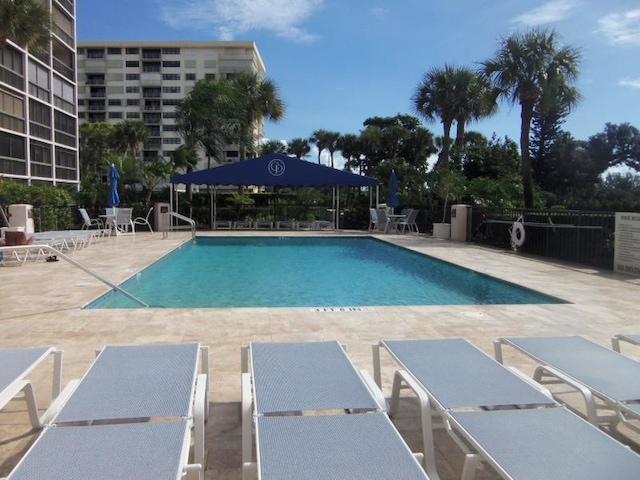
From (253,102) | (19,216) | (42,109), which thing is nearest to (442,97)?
(253,102)

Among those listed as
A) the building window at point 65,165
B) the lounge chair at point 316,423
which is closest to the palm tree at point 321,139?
the building window at point 65,165

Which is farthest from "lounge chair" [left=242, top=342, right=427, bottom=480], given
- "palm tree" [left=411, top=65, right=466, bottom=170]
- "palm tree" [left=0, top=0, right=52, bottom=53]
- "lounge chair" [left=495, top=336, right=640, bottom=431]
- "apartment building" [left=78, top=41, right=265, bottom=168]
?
"apartment building" [left=78, top=41, right=265, bottom=168]

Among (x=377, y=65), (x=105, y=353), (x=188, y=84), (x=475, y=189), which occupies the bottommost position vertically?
(x=105, y=353)

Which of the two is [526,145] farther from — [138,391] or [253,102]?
[138,391]

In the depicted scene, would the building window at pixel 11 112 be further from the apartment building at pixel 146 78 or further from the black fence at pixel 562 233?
the apartment building at pixel 146 78

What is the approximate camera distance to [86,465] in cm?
167

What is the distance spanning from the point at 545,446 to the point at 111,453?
5.13 feet

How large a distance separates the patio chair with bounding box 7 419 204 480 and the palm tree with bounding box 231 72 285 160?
2540cm

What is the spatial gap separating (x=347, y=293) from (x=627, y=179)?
47.2 meters

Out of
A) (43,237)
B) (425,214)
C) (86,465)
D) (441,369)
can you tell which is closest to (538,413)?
(441,369)

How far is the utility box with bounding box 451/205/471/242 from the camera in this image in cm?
1552

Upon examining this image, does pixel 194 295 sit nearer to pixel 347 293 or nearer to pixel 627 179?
pixel 347 293

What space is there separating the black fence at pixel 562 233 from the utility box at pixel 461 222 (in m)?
1.09

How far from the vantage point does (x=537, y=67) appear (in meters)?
15.8
